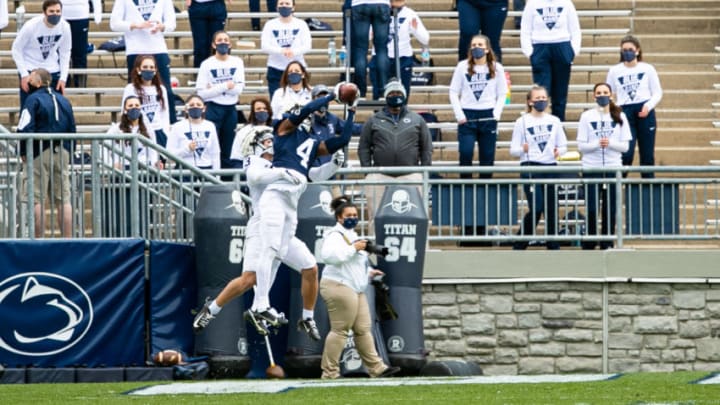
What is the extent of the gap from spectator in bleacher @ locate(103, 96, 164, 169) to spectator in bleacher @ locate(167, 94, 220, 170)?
29cm

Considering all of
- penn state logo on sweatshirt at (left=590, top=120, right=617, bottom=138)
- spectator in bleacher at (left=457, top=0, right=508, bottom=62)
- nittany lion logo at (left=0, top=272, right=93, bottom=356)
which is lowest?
nittany lion logo at (left=0, top=272, right=93, bottom=356)

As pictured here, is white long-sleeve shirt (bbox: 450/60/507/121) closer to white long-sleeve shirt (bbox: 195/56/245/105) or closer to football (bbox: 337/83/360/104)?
white long-sleeve shirt (bbox: 195/56/245/105)

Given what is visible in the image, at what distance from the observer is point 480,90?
2191 centimetres

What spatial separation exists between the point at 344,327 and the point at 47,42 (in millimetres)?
5528

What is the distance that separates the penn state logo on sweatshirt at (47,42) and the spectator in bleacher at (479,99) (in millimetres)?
4354

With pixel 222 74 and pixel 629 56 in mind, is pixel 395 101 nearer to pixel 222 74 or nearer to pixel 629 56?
pixel 222 74

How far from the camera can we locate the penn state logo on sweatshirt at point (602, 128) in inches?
832

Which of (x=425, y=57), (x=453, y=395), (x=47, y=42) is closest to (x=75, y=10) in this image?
(x=47, y=42)

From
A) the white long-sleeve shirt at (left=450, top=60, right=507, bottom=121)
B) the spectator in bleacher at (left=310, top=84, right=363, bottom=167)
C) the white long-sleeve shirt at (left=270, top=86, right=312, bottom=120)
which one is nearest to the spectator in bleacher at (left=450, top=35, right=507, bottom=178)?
the white long-sleeve shirt at (left=450, top=60, right=507, bottom=121)

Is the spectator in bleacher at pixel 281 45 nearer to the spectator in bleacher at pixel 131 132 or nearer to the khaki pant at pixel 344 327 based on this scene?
the spectator in bleacher at pixel 131 132

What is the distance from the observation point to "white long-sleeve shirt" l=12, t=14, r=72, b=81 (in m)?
22.2

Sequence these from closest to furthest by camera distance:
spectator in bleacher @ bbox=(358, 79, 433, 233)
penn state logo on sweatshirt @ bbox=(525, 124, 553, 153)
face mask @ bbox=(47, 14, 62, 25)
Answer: spectator in bleacher @ bbox=(358, 79, 433, 233), penn state logo on sweatshirt @ bbox=(525, 124, 553, 153), face mask @ bbox=(47, 14, 62, 25)

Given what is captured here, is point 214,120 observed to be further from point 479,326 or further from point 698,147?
point 698,147

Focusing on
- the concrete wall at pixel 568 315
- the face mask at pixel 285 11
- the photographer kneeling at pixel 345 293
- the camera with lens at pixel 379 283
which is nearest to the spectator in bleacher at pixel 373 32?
the face mask at pixel 285 11
